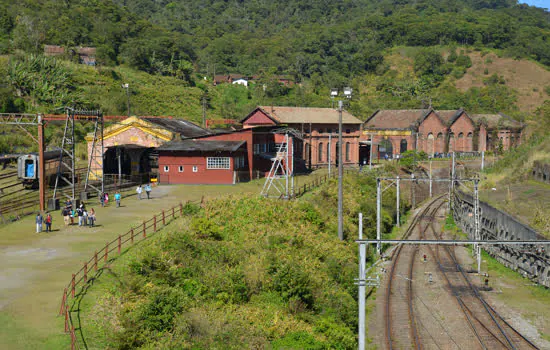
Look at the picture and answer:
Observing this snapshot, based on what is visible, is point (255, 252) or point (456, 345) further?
point (255, 252)

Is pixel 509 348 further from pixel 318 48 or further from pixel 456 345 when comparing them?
pixel 318 48

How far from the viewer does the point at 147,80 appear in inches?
4353

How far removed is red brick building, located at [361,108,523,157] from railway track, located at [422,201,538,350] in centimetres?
4816

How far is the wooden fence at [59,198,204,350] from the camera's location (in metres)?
18.7

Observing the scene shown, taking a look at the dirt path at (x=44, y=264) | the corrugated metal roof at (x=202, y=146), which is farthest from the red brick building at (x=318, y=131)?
the dirt path at (x=44, y=264)

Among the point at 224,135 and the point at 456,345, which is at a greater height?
the point at 224,135

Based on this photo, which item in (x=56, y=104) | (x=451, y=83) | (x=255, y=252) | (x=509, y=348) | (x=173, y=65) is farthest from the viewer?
(x=451, y=83)

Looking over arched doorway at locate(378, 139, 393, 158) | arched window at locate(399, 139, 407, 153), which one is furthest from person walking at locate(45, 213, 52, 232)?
arched window at locate(399, 139, 407, 153)

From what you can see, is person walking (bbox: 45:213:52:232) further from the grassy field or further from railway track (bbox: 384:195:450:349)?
railway track (bbox: 384:195:450:349)

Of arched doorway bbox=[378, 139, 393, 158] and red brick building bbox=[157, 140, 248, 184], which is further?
arched doorway bbox=[378, 139, 393, 158]

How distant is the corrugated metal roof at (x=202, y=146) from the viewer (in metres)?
50.0

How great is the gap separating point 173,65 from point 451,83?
8127 cm

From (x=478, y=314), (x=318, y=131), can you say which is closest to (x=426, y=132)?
(x=318, y=131)

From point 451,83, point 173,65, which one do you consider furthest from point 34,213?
point 451,83
